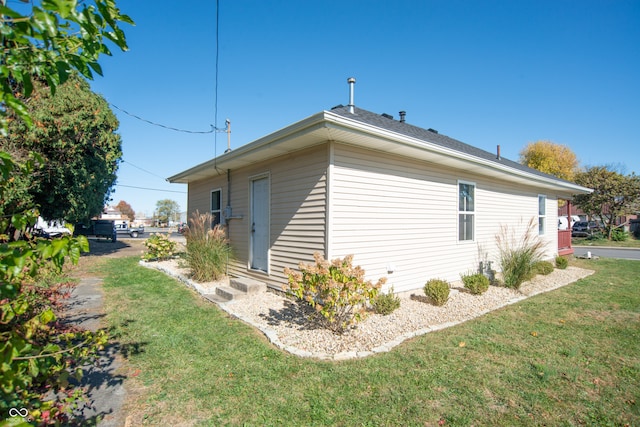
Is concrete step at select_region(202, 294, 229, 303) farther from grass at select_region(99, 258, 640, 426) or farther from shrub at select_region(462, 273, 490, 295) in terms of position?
shrub at select_region(462, 273, 490, 295)

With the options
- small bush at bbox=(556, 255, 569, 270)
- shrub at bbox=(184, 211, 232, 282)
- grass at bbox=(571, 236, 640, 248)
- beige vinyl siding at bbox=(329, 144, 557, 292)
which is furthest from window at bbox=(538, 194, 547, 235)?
grass at bbox=(571, 236, 640, 248)

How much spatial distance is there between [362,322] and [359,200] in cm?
203

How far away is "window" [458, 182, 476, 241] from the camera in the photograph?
767cm

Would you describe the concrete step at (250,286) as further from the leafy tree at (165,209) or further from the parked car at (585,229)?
the leafy tree at (165,209)

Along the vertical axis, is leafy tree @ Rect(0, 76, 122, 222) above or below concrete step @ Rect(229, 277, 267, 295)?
above

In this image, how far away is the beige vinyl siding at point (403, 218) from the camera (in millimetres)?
5234

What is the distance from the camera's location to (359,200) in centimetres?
543

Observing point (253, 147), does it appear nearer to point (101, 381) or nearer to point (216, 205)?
point (216, 205)

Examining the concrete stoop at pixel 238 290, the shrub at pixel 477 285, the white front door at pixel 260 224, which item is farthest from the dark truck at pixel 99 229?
the shrub at pixel 477 285

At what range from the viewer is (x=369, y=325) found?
4422 millimetres

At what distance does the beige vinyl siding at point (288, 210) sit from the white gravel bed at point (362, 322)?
80 centimetres

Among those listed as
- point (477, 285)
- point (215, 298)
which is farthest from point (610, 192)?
point (215, 298)

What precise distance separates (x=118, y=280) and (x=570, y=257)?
52.0ft

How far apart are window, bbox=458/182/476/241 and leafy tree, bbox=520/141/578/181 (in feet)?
81.9
